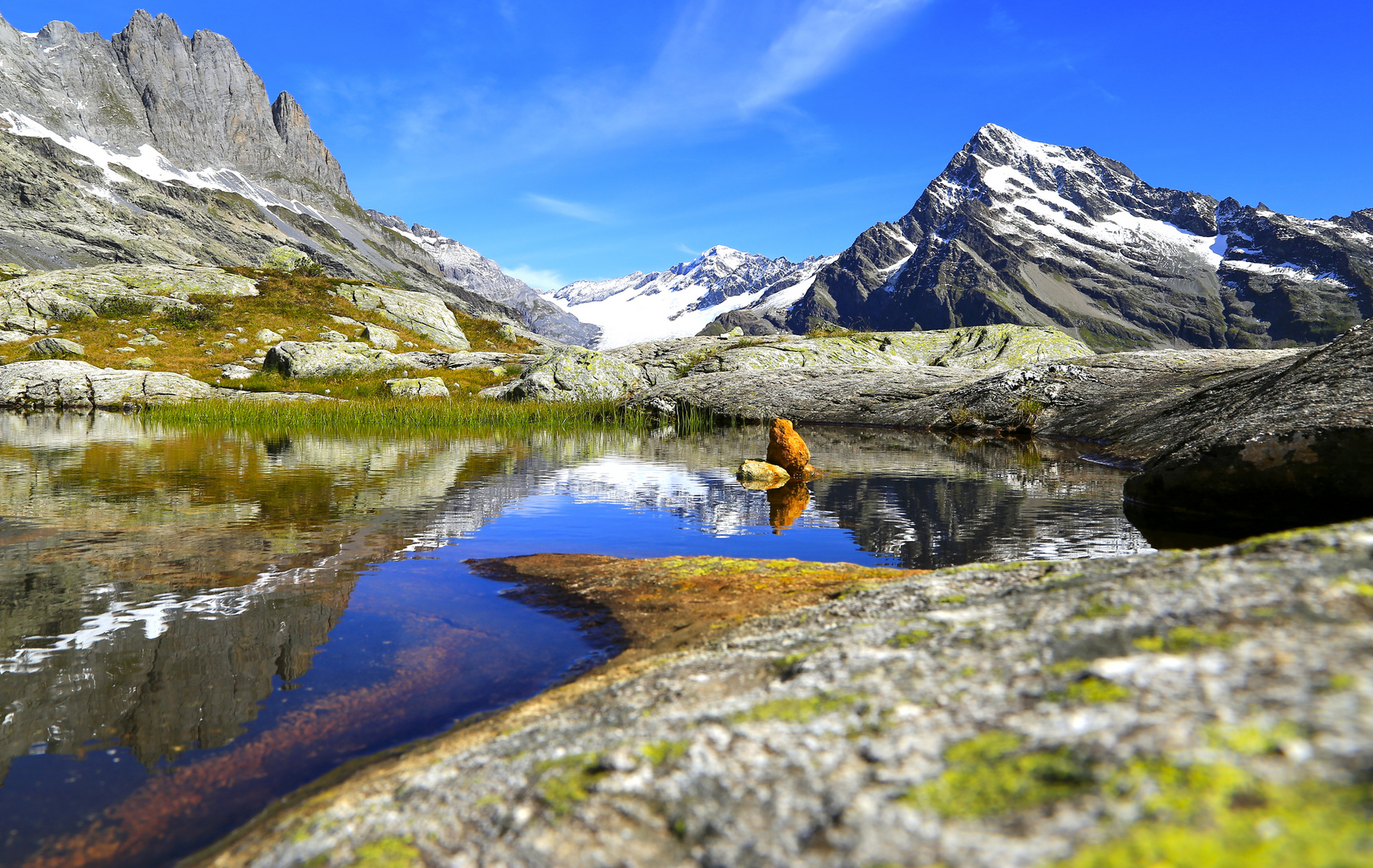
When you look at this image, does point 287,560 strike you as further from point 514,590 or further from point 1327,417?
point 1327,417

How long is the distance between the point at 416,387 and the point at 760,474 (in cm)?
2867

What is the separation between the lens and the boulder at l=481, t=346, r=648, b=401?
32.7 meters

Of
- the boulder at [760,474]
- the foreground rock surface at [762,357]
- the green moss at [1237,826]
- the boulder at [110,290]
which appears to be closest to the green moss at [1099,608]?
the green moss at [1237,826]

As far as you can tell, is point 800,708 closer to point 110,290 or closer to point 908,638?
point 908,638

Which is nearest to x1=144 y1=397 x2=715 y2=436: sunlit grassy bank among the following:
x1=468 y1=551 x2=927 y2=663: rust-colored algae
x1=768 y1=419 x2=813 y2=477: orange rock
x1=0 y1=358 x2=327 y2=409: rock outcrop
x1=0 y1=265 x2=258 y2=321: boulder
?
x1=0 y1=358 x2=327 y2=409: rock outcrop

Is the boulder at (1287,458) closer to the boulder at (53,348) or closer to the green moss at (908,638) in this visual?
the green moss at (908,638)

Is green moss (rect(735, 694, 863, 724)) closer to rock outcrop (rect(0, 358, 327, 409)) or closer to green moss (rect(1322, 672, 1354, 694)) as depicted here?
green moss (rect(1322, 672, 1354, 694))

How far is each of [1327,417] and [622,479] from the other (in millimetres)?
9670

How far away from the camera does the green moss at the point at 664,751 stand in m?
2.17

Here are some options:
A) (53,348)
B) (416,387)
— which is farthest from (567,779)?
(53,348)

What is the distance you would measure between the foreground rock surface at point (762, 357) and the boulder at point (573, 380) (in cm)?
4

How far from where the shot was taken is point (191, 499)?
9.90m

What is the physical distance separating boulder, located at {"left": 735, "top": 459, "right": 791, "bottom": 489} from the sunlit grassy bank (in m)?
12.0

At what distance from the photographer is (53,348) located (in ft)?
133
